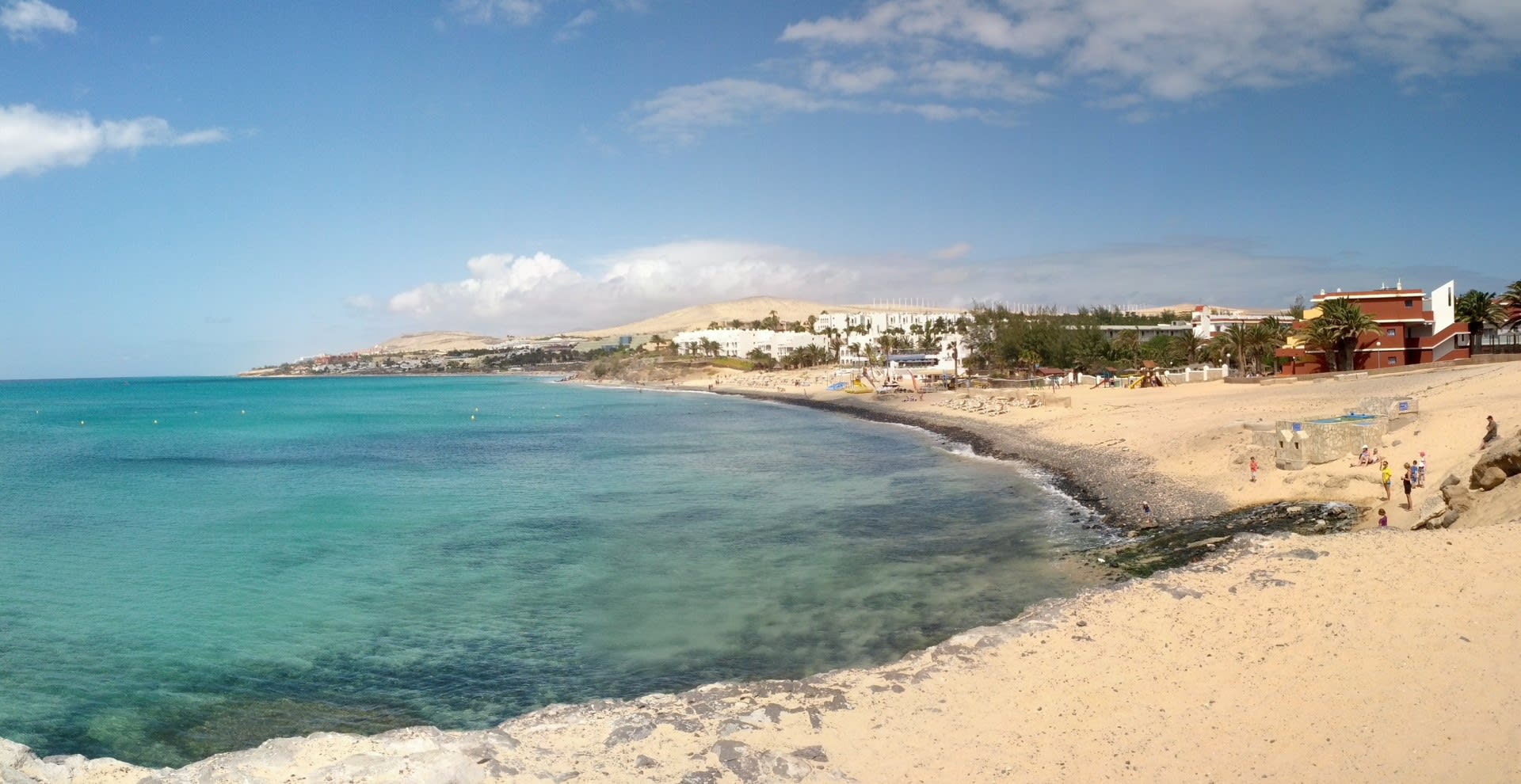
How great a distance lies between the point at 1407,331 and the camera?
163ft

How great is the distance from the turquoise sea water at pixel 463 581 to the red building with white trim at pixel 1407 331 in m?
28.7

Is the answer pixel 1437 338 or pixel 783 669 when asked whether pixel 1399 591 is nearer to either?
pixel 783 669

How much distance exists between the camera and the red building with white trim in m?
48.9

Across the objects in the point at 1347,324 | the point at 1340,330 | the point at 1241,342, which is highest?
the point at 1347,324

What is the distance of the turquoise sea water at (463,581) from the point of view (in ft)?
41.4

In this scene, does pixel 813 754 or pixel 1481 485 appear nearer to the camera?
pixel 813 754

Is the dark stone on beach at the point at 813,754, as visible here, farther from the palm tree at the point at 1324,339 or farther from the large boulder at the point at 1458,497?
the palm tree at the point at 1324,339

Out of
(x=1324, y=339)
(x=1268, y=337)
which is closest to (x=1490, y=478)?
(x=1324, y=339)

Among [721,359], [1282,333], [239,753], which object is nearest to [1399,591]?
[239,753]

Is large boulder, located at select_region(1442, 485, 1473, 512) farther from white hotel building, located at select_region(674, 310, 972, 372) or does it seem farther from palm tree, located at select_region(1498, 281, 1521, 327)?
white hotel building, located at select_region(674, 310, 972, 372)

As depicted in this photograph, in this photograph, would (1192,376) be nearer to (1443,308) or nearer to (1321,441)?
(1443,308)

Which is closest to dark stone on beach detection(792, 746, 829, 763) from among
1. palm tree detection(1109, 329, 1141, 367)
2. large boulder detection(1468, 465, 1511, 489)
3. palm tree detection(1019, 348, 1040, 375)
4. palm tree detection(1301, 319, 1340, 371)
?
large boulder detection(1468, 465, 1511, 489)

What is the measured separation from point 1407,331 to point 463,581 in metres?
53.6

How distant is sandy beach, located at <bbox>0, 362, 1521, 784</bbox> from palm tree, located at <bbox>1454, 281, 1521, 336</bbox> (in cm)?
4027
